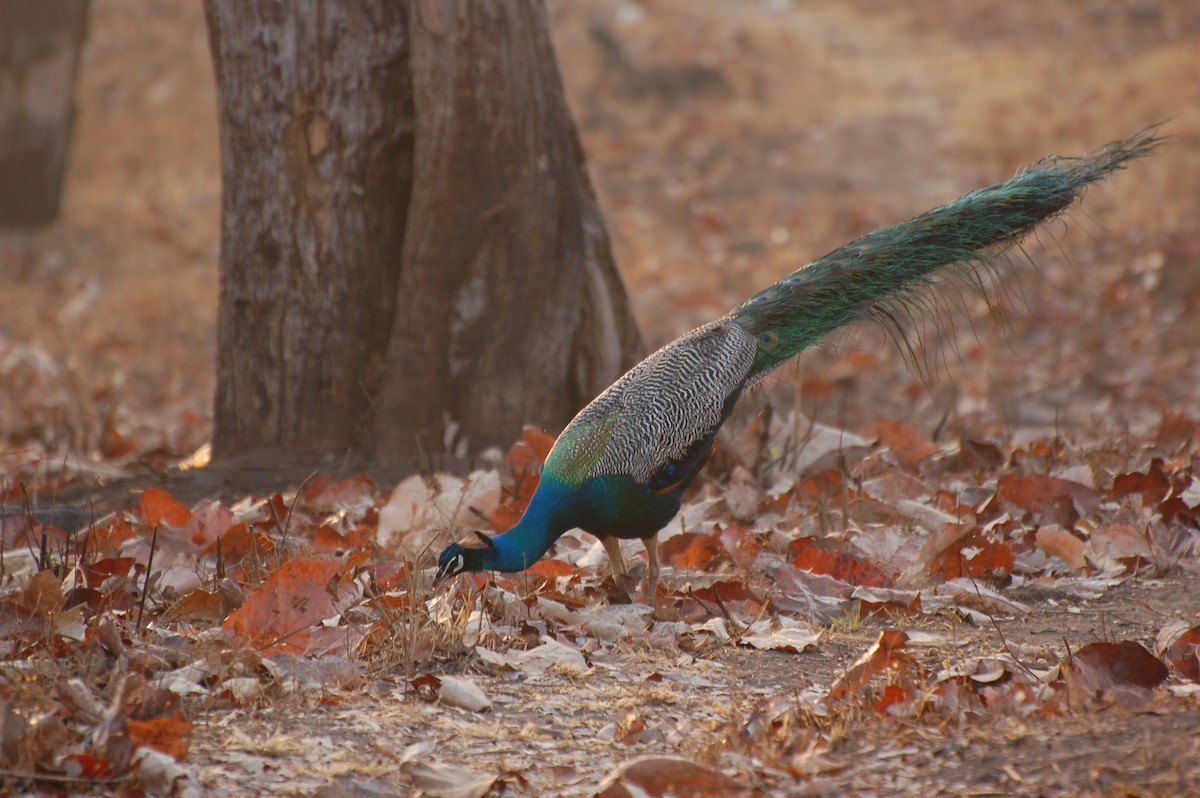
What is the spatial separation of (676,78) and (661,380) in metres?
12.8

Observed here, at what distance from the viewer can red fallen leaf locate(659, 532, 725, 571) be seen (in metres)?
3.95

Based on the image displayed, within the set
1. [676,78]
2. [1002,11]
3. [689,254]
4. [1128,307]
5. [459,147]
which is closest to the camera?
[459,147]

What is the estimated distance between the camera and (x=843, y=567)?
3.67m

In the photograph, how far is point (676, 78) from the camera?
Answer: 16.1 m

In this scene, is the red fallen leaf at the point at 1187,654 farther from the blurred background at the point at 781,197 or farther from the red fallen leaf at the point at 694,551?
the blurred background at the point at 781,197

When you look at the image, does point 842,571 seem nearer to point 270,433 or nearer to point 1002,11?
point 270,433

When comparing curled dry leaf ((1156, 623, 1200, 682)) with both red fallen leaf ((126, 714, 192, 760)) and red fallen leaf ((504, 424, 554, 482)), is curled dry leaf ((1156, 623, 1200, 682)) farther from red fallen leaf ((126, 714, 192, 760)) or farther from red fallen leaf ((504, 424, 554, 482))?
red fallen leaf ((504, 424, 554, 482))

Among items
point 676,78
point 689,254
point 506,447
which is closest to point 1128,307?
point 689,254

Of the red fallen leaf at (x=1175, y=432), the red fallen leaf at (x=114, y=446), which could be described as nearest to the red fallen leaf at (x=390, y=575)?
the red fallen leaf at (x=114, y=446)

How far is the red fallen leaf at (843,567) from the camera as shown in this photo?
3.65 m

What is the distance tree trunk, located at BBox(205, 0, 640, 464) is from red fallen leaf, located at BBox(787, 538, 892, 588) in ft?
5.73

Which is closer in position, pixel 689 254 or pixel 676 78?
pixel 689 254

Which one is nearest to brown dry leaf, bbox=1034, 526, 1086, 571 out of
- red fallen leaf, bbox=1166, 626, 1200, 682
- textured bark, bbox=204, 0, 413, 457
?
red fallen leaf, bbox=1166, 626, 1200, 682

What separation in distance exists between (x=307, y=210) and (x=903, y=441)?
8.21 feet
